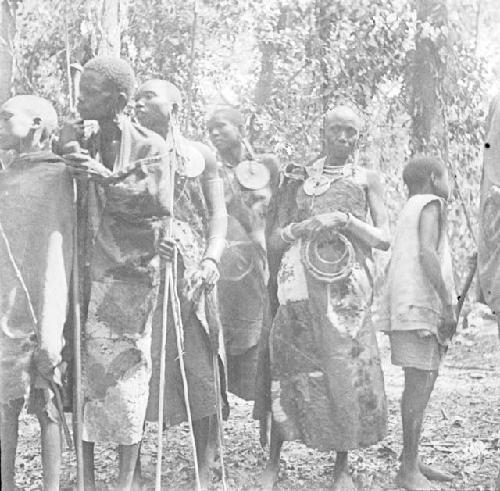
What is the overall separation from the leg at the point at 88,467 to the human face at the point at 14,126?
141 centimetres

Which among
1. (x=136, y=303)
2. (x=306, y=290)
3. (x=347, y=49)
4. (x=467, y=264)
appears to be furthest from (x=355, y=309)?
(x=347, y=49)

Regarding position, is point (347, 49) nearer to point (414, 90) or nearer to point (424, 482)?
point (414, 90)

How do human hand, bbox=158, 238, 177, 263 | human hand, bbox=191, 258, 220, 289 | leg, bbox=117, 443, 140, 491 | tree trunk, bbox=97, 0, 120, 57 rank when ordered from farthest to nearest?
tree trunk, bbox=97, 0, 120, 57, human hand, bbox=191, 258, 220, 289, human hand, bbox=158, 238, 177, 263, leg, bbox=117, 443, 140, 491

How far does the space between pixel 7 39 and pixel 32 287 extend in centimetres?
152

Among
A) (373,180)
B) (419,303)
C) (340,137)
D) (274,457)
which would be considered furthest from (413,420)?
(340,137)

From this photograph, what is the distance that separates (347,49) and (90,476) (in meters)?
2.59

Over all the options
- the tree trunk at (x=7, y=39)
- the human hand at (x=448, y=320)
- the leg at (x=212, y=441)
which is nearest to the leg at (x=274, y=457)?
the leg at (x=212, y=441)

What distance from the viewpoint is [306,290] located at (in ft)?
13.7

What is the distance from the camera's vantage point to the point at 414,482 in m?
3.94

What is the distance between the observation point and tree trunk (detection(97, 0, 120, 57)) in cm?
436

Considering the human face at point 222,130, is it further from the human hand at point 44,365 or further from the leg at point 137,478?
the leg at point 137,478

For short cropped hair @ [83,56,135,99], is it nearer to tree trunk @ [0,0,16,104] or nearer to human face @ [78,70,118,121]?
human face @ [78,70,118,121]

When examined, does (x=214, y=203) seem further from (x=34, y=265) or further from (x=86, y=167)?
(x=34, y=265)

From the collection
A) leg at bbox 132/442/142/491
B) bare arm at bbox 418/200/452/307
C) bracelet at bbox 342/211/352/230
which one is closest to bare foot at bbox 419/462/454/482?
bare arm at bbox 418/200/452/307
